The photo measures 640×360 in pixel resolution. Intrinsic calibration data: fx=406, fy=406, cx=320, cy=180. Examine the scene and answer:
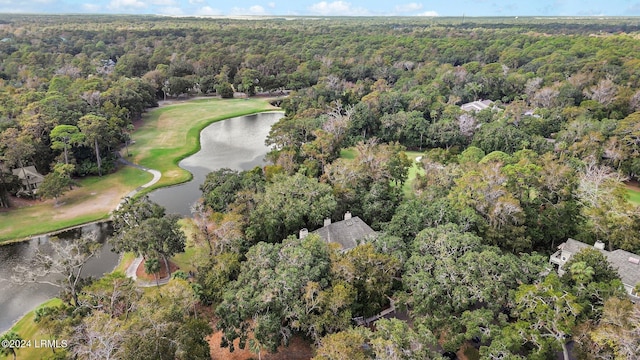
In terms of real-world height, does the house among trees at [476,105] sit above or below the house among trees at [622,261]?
above

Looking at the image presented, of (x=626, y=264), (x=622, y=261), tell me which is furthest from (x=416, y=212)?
(x=626, y=264)

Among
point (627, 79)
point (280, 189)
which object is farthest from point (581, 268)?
point (627, 79)

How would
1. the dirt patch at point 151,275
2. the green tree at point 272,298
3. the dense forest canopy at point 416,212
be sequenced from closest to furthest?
the dense forest canopy at point 416,212 < the green tree at point 272,298 < the dirt patch at point 151,275

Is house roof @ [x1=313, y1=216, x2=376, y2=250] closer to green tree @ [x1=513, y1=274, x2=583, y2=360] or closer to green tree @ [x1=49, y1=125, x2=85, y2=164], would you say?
green tree @ [x1=513, y1=274, x2=583, y2=360]

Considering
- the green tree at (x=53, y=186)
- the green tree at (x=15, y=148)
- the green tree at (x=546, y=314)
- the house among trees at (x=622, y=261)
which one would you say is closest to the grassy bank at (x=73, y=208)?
the green tree at (x=53, y=186)

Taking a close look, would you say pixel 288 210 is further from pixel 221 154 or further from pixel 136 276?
pixel 221 154

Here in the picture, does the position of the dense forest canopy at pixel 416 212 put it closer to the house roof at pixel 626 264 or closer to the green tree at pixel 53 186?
the house roof at pixel 626 264

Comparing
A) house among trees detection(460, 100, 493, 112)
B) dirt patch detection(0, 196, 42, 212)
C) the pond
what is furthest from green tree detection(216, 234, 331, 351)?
house among trees detection(460, 100, 493, 112)

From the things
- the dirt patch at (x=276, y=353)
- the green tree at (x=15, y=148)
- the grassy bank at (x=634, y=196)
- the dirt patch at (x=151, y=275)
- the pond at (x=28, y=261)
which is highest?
the green tree at (x=15, y=148)
